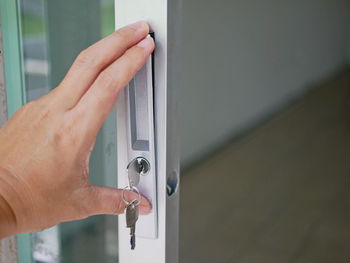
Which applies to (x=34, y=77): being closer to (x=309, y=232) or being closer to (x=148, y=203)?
(x=148, y=203)

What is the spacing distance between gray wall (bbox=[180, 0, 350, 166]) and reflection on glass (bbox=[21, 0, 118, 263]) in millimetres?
1346

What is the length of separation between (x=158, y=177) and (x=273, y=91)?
2998mm

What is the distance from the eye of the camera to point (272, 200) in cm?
239

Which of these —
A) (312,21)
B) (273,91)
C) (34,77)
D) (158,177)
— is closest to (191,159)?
(273,91)

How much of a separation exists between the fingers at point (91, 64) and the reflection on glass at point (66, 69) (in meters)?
0.24

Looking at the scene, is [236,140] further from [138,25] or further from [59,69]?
[138,25]

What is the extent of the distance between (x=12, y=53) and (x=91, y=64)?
42cm

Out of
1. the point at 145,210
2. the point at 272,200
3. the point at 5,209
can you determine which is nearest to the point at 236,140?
the point at 272,200

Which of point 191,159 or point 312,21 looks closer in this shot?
point 191,159

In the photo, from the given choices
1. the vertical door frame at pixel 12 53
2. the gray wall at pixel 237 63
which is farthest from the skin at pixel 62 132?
the gray wall at pixel 237 63

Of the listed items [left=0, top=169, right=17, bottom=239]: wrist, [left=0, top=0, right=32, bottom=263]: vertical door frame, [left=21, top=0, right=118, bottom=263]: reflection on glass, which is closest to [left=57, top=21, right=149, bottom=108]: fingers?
[left=0, top=169, right=17, bottom=239]: wrist

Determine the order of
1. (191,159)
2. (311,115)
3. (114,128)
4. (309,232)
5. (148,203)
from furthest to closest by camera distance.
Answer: (311,115) < (191,159) < (309,232) < (114,128) < (148,203)

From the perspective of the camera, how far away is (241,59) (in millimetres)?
2891

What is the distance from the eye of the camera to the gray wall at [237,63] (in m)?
2.38
